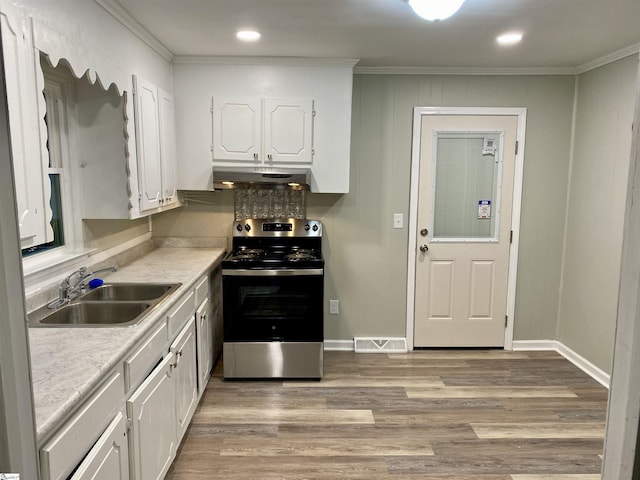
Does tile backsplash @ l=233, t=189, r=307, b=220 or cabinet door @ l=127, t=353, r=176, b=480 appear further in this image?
tile backsplash @ l=233, t=189, r=307, b=220

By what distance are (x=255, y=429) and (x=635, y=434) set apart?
2383 millimetres

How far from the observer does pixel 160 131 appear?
3135mm

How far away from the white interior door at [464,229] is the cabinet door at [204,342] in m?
1.81

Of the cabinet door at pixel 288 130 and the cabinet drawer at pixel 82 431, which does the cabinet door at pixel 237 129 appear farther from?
the cabinet drawer at pixel 82 431

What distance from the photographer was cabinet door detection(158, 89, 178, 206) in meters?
3.18

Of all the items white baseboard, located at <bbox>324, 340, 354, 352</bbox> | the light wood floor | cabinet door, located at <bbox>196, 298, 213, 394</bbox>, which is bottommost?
the light wood floor

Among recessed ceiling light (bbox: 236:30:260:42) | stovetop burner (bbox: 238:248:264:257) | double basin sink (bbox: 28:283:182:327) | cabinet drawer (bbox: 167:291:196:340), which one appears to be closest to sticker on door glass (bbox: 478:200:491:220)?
stovetop burner (bbox: 238:248:264:257)

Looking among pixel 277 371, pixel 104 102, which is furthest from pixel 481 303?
pixel 104 102

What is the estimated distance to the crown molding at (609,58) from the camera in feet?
10.2

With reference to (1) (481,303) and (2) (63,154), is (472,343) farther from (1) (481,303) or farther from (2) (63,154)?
(2) (63,154)

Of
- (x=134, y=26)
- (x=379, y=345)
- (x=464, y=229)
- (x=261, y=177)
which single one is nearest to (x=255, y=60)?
(x=261, y=177)

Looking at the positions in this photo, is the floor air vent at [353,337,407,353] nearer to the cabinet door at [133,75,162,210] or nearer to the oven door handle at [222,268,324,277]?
the oven door handle at [222,268,324,277]

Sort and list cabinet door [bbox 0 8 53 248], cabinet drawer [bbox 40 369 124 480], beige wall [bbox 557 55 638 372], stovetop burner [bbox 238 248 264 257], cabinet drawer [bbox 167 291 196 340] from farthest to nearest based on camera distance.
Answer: stovetop burner [bbox 238 248 264 257]
beige wall [bbox 557 55 638 372]
cabinet drawer [bbox 167 291 196 340]
cabinet door [bbox 0 8 53 248]
cabinet drawer [bbox 40 369 124 480]

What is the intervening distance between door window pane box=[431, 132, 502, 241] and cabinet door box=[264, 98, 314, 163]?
3.77 ft
